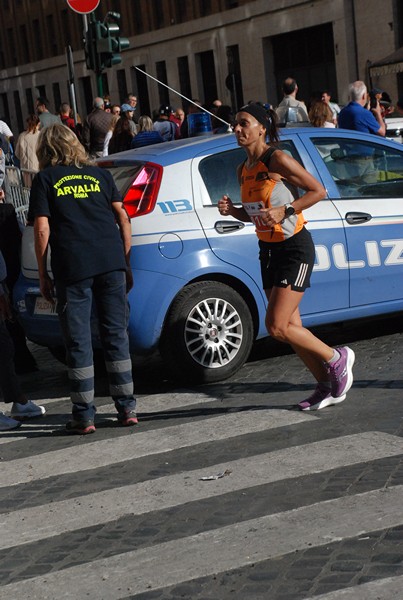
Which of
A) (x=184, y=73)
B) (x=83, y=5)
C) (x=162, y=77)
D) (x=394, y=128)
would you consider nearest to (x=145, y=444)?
(x=83, y=5)

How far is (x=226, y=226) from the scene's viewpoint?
8.22 m

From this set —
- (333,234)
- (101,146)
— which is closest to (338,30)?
(101,146)

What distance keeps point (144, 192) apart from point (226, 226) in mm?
585

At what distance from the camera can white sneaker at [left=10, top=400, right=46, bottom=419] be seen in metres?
7.72

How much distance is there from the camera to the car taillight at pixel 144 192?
8031mm

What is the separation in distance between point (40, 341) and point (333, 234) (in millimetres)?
2139

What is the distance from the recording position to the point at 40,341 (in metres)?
8.62

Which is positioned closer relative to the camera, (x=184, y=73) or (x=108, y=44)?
(x=108, y=44)

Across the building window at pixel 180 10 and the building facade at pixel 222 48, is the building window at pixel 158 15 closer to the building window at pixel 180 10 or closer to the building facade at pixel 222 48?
the building facade at pixel 222 48

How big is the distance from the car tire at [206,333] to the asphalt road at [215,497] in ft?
0.41

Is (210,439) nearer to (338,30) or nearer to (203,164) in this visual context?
(203,164)

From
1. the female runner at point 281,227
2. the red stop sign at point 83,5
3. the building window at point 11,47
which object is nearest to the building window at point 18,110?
the building window at point 11,47

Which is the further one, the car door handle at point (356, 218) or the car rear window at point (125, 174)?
the car door handle at point (356, 218)

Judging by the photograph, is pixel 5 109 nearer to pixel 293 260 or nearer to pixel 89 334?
pixel 89 334
